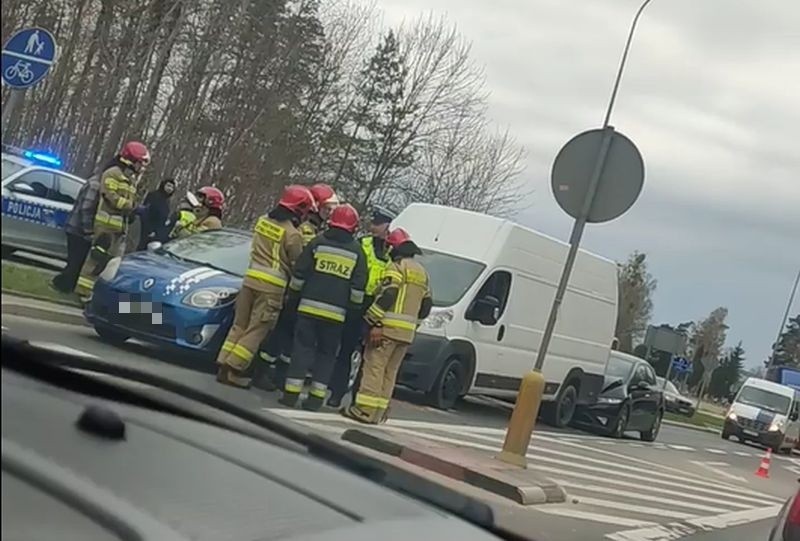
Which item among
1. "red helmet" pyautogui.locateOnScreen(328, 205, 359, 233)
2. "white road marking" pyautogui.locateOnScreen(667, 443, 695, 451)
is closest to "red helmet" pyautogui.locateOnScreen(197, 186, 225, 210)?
"red helmet" pyautogui.locateOnScreen(328, 205, 359, 233)

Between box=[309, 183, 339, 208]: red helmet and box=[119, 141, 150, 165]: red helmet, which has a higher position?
box=[309, 183, 339, 208]: red helmet

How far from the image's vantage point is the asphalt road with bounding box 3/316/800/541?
30.3 ft

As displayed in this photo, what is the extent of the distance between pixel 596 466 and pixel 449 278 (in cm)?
286

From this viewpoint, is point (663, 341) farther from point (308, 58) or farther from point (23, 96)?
point (23, 96)

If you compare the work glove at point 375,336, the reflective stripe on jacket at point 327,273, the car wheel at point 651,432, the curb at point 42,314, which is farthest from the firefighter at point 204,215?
the car wheel at point 651,432

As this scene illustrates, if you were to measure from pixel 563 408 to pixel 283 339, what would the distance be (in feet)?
28.7

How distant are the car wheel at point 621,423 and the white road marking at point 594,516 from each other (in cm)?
947

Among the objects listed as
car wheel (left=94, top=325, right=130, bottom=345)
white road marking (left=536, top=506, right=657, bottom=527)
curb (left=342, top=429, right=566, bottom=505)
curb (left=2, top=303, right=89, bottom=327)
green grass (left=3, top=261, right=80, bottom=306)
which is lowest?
white road marking (left=536, top=506, right=657, bottom=527)

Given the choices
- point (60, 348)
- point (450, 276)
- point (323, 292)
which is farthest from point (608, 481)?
point (60, 348)

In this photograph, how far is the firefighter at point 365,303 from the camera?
10.7 meters

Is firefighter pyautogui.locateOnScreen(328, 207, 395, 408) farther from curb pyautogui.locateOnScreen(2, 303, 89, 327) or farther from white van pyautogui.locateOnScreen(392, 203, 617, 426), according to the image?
curb pyautogui.locateOnScreen(2, 303, 89, 327)

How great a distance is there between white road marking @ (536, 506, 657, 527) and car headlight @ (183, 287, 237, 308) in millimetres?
3215

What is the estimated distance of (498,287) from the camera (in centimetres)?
1505

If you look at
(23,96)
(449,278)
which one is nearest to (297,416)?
(449,278)
